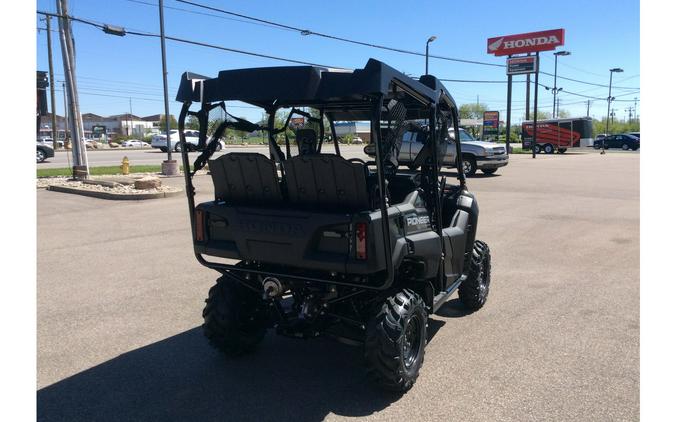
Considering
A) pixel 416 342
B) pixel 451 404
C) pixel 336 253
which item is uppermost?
pixel 336 253

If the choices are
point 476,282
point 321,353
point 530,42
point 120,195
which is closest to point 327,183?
point 321,353

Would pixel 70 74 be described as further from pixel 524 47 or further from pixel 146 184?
pixel 524 47

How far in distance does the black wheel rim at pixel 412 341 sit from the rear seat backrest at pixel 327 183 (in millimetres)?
973

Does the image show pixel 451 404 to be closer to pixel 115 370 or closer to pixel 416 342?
pixel 416 342

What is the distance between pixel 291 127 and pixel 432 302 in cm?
201

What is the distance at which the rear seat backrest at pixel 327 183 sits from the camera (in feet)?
10.6

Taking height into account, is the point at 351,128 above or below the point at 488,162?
above

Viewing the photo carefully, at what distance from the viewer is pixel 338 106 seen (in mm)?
4555

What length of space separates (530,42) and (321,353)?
142ft

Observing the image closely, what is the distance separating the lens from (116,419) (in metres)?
3.24

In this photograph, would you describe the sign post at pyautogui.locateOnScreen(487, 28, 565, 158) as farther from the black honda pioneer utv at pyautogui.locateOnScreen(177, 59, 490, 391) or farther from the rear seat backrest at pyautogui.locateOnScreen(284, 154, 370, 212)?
the rear seat backrest at pyautogui.locateOnScreen(284, 154, 370, 212)

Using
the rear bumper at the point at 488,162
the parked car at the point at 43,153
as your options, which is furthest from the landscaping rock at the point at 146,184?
the parked car at the point at 43,153

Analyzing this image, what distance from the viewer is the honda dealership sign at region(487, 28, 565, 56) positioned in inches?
1639

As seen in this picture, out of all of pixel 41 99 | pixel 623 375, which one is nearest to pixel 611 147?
pixel 41 99
